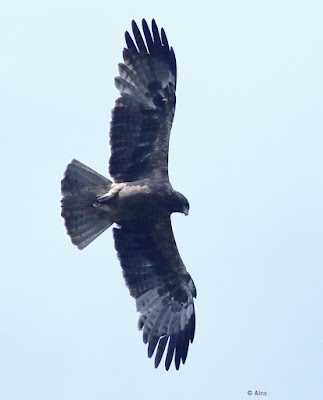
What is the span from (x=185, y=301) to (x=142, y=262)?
81 centimetres

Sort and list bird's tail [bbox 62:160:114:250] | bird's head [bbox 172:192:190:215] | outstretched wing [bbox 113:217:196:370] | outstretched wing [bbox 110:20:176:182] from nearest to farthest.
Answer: bird's head [bbox 172:192:190:215], bird's tail [bbox 62:160:114:250], outstretched wing [bbox 110:20:176:182], outstretched wing [bbox 113:217:196:370]

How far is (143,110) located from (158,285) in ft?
7.90

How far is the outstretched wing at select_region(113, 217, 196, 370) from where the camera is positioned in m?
12.1

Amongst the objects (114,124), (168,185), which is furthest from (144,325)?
(114,124)

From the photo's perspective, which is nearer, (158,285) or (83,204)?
(83,204)

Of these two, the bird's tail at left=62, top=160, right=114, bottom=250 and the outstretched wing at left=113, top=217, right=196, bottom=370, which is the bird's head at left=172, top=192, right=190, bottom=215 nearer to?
the outstretched wing at left=113, top=217, right=196, bottom=370

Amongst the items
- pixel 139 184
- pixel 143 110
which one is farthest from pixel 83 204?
pixel 143 110

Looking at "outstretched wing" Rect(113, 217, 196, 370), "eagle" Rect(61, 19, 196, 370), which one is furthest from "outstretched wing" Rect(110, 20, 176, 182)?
"outstretched wing" Rect(113, 217, 196, 370)

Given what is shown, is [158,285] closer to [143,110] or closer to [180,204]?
[180,204]

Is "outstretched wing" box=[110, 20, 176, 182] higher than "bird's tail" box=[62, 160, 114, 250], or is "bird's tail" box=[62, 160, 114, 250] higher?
"outstretched wing" box=[110, 20, 176, 182]

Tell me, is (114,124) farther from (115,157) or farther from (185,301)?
(185,301)

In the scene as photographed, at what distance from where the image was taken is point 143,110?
1181 cm

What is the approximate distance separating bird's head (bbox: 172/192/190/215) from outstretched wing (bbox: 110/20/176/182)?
14.8 inches

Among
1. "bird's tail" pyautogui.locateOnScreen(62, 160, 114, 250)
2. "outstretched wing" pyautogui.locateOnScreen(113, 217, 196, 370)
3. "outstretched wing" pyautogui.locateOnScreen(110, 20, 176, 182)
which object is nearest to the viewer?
"bird's tail" pyautogui.locateOnScreen(62, 160, 114, 250)
